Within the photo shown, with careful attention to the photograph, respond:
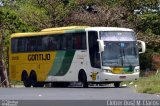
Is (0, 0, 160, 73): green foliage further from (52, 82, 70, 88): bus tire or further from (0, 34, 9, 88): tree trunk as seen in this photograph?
(52, 82, 70, 88): bus tire

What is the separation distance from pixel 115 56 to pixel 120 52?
0.35 metres

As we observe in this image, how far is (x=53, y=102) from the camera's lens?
1080cm

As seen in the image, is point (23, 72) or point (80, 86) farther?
point (23, 72)

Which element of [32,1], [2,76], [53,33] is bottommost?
[2,76]

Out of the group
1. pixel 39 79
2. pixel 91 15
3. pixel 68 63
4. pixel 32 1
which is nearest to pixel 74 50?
pixel 68 63

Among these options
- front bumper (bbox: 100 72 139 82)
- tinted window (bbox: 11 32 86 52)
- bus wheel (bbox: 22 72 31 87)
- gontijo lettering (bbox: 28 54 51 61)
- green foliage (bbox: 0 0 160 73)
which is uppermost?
green foliage (bbox: 0 0 160 73)

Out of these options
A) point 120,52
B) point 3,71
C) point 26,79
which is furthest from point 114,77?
point 3,71

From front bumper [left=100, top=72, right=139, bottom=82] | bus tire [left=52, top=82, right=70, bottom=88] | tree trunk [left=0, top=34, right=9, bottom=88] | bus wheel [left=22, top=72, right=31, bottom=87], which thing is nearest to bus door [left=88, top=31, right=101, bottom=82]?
front bumper [left=100, top=72, right=139, bottom=82]

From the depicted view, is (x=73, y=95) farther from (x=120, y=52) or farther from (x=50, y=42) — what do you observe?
(x=50, y=42)

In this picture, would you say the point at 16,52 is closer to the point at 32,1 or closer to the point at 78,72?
the point at 78,72

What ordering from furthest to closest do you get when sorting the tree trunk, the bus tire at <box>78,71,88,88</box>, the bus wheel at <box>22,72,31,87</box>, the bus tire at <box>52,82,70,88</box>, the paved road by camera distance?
the tree trunk < the bus wheel at <box>22,72,31,87</box> < the bus tire at <box>52,82,70,88</box> < the bus tire at <box>78,71,88,88</box> < the paved road

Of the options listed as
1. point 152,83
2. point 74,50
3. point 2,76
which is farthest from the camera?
point 2,76

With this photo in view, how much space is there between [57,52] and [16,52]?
464 centimetres

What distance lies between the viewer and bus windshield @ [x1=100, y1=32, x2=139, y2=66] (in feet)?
97.7
